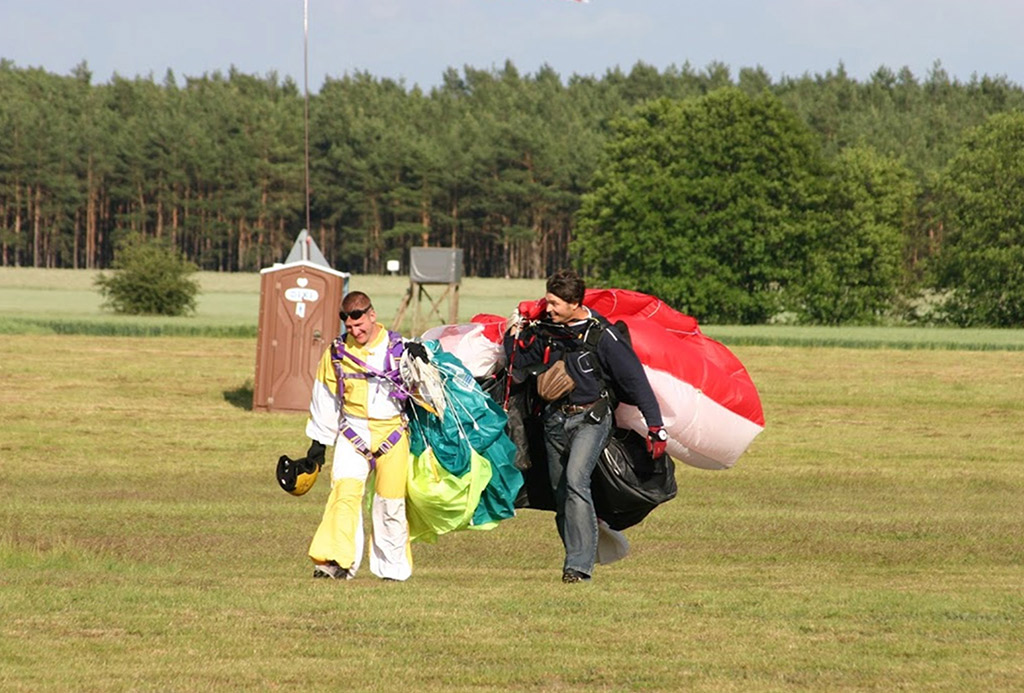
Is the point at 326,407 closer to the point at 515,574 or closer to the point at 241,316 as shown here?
the point at 515,574

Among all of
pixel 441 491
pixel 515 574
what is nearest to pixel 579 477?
pixel 441 491

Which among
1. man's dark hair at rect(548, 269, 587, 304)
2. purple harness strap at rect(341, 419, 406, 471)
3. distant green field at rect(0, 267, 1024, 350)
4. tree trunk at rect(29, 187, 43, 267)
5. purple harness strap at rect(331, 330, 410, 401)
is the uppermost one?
tree trunk at rect(29, 187, 43, 267)

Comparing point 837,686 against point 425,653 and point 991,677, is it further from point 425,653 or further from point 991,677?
point 425,653

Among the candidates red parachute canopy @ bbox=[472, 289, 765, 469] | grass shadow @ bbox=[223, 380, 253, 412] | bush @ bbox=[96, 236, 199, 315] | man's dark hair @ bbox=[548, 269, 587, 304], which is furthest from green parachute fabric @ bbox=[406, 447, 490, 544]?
bush @ bbox=[96, 236, 199, 315]

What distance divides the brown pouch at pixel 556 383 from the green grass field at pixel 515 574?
1091mm

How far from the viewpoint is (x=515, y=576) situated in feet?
33.7

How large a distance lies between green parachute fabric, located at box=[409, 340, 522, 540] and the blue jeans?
0.40 m

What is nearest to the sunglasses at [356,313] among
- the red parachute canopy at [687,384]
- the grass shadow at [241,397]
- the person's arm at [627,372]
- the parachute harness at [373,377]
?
the parachute harness at [373,377]

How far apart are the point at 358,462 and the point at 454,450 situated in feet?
1.90

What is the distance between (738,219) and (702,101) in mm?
6254

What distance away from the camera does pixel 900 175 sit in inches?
4016

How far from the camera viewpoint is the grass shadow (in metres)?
27.1

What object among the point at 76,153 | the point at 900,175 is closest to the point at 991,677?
the point at 900,175

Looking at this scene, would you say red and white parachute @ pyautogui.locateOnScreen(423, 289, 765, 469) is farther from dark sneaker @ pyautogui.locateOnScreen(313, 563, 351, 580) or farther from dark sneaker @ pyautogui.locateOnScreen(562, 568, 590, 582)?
dark sneaker @ pyautogui.locateOnScreen(313, 563, 351, 580)
